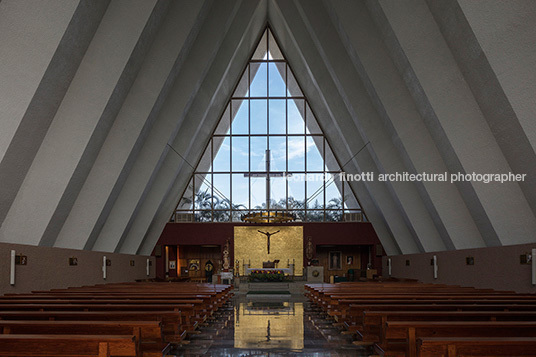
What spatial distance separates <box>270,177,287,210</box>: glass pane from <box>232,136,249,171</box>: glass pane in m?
1.46

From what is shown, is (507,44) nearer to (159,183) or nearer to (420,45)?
(420,45)

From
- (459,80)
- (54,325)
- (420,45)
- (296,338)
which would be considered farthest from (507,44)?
(54,325)

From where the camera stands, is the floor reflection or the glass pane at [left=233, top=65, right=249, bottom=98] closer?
the floor reflection

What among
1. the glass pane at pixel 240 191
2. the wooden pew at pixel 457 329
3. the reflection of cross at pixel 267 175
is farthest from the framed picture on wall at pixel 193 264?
the wooden pew at pixel 457 329

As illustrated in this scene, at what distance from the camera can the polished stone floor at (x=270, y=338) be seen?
4922 mm

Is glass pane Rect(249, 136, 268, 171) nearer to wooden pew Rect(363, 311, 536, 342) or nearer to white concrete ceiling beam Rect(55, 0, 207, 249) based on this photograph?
white concrete ceiling beam Rect(55, 0, 207, 249)

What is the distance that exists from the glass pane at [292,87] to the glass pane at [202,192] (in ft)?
18.4

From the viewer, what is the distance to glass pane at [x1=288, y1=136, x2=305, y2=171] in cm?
2181

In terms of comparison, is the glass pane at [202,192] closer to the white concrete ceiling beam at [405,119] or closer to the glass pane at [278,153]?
the glass pane at [278,153]

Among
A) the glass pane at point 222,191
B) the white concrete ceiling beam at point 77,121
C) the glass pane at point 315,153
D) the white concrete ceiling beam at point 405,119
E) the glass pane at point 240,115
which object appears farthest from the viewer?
the glass pane at point 240,115

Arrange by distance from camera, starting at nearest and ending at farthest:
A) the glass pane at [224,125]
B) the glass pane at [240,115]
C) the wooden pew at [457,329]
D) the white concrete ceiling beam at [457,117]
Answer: the wooden pew at [457,329], the white concrete ceiling beam at [457,117], the glass pane at [224,125], the glass pane at [240,115]

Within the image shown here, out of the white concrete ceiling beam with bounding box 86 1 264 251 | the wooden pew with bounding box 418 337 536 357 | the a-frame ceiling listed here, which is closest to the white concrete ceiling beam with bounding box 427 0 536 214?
the a-frame ceiling

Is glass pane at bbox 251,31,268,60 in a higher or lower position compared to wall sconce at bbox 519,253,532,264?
higher

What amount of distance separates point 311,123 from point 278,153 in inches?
81.6
